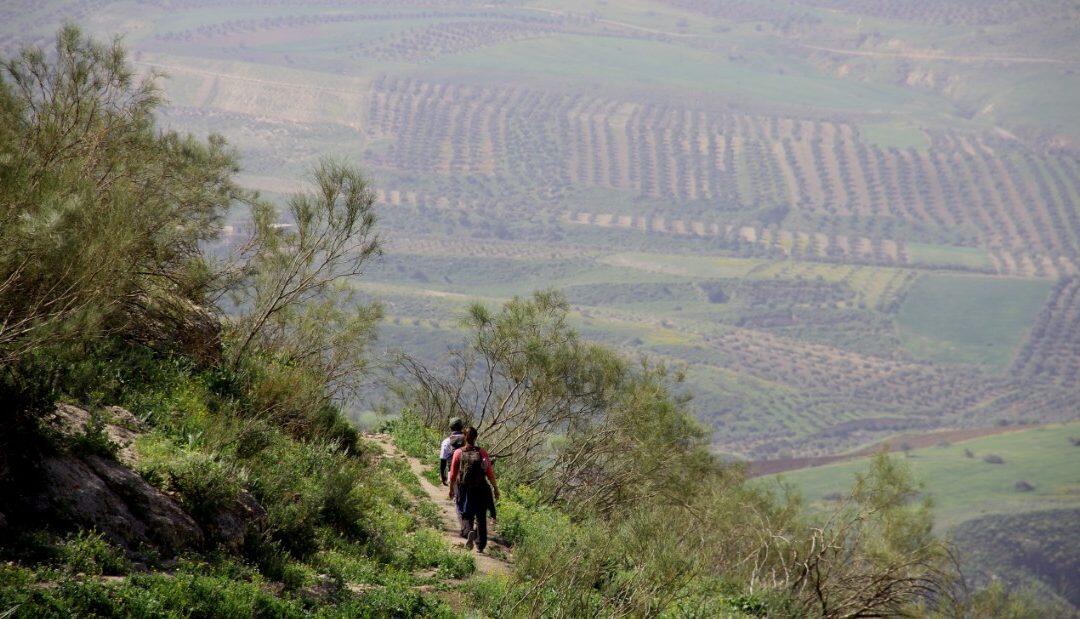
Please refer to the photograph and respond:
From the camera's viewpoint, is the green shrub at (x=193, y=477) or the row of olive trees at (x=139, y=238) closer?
the row of olive trees at (x=139, y=238)

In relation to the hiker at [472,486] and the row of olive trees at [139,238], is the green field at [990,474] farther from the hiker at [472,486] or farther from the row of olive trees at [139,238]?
the hiker at [472,486]

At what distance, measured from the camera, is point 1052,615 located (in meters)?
44.9

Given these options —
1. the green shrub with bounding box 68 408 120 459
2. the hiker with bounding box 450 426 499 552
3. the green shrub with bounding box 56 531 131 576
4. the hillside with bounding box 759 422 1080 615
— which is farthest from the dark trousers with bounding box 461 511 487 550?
Result: the hillside with bounding box 759 422 1080 615

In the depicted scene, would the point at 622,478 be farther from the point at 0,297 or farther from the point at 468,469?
the point at 0,297

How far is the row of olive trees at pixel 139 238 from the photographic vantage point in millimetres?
8703

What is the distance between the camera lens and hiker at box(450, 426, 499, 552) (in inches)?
488

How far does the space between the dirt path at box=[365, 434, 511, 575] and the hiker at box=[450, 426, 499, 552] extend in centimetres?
23

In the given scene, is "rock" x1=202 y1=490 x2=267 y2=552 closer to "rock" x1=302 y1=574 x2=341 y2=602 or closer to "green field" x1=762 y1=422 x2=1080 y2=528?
"rock" x1=302 y1=574 x2=341 y2=602

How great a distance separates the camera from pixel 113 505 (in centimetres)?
Result: 882

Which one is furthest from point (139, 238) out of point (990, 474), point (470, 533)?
point (990, 474)

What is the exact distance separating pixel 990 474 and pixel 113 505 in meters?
142

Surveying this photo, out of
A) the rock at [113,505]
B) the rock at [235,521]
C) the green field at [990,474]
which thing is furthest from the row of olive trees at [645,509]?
the green field at [990,474]

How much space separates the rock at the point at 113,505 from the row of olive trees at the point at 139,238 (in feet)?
3.34

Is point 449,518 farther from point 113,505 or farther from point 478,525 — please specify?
point 113,505
